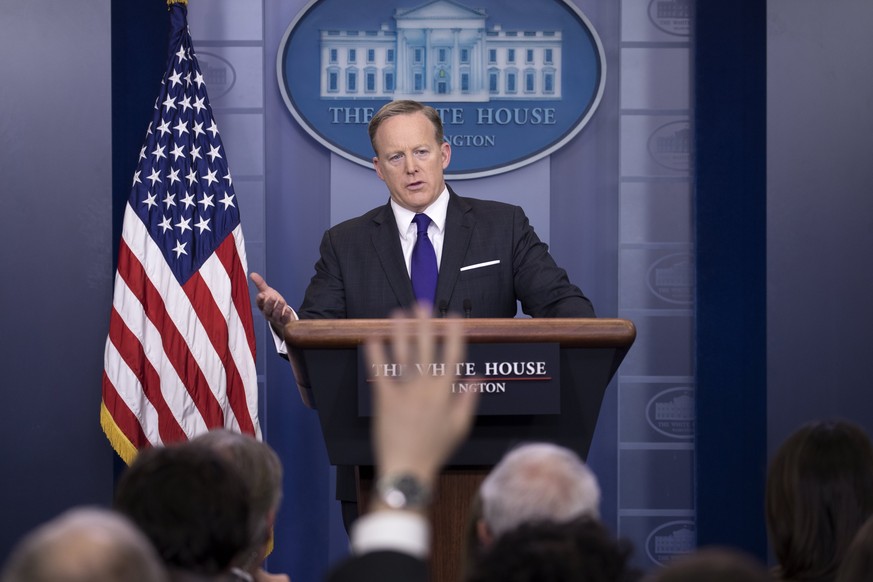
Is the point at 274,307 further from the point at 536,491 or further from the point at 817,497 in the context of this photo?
the point at 817,497

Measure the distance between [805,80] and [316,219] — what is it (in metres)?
2.25

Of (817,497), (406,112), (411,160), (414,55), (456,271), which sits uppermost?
(414,55)

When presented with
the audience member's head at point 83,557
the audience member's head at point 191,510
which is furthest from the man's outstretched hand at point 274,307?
the audience member's head at point 83,557

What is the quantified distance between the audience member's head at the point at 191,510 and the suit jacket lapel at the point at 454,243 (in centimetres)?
166

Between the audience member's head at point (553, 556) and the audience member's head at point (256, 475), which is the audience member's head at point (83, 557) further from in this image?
the audience member's head at point (256, 475)

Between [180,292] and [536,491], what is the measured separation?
3.28 meters

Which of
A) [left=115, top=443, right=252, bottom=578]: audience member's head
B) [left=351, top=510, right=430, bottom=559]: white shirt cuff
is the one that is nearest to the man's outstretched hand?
[left=115, top=443, right=252, bottom=578]: audience member's head

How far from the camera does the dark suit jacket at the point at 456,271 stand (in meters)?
3.37

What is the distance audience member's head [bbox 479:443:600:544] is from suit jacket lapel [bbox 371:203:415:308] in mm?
1659

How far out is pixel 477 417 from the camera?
8.46 feet

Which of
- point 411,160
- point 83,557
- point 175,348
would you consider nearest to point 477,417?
point 411,160

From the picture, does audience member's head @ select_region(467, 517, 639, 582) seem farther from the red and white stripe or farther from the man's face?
the red and white stripe

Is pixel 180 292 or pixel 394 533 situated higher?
pixel 180 292

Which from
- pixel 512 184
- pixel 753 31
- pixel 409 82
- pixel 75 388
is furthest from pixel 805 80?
pixel 75 388
